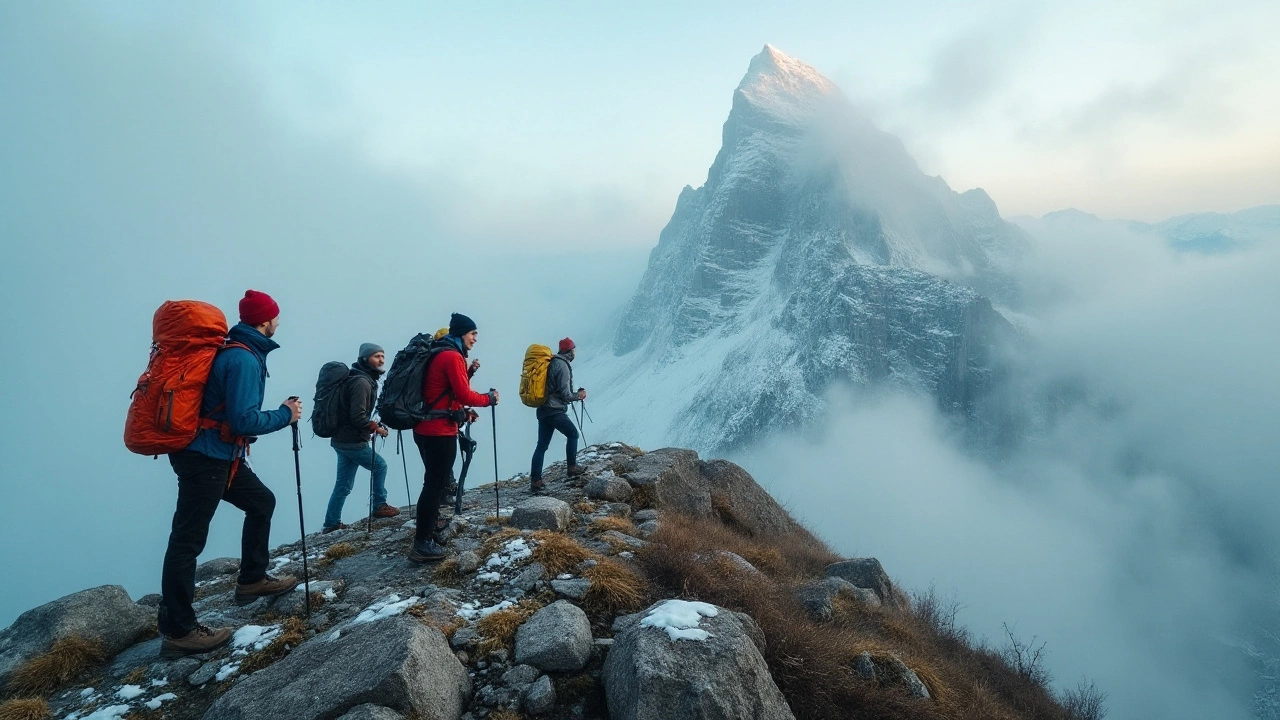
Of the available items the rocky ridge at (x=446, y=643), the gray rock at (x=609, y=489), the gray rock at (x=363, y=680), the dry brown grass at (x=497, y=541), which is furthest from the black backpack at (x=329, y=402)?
the gray rock at (x=363, y=680)

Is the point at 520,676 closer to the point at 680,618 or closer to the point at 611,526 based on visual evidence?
the point at 680,618

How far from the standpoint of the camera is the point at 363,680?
4129mm

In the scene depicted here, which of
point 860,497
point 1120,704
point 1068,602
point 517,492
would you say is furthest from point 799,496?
point 517,492

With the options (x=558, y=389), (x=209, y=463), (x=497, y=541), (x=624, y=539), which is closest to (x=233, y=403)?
(x=209, y=463)

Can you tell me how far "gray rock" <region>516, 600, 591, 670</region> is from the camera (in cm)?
487

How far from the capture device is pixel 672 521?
10008 millimetres

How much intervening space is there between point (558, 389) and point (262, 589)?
621cm

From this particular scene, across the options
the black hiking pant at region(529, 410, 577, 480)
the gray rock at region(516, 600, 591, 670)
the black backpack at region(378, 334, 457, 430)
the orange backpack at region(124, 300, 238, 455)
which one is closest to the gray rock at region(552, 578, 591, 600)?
the gray rock at region(516, 600, 591, 670)

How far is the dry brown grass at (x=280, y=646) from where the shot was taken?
5203 mm

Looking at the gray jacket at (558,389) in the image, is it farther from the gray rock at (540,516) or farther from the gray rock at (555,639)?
the gray rock at (555,639)

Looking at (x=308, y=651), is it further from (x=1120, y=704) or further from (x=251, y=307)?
(x=1120, y=704)

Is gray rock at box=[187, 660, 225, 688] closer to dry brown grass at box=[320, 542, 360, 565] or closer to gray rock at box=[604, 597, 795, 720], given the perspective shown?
dry brown grass at box=[320, 542, 360, 565]

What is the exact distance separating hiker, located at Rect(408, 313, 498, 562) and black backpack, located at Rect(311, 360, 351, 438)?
394 centimetres

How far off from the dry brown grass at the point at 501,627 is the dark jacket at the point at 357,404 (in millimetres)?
5764
